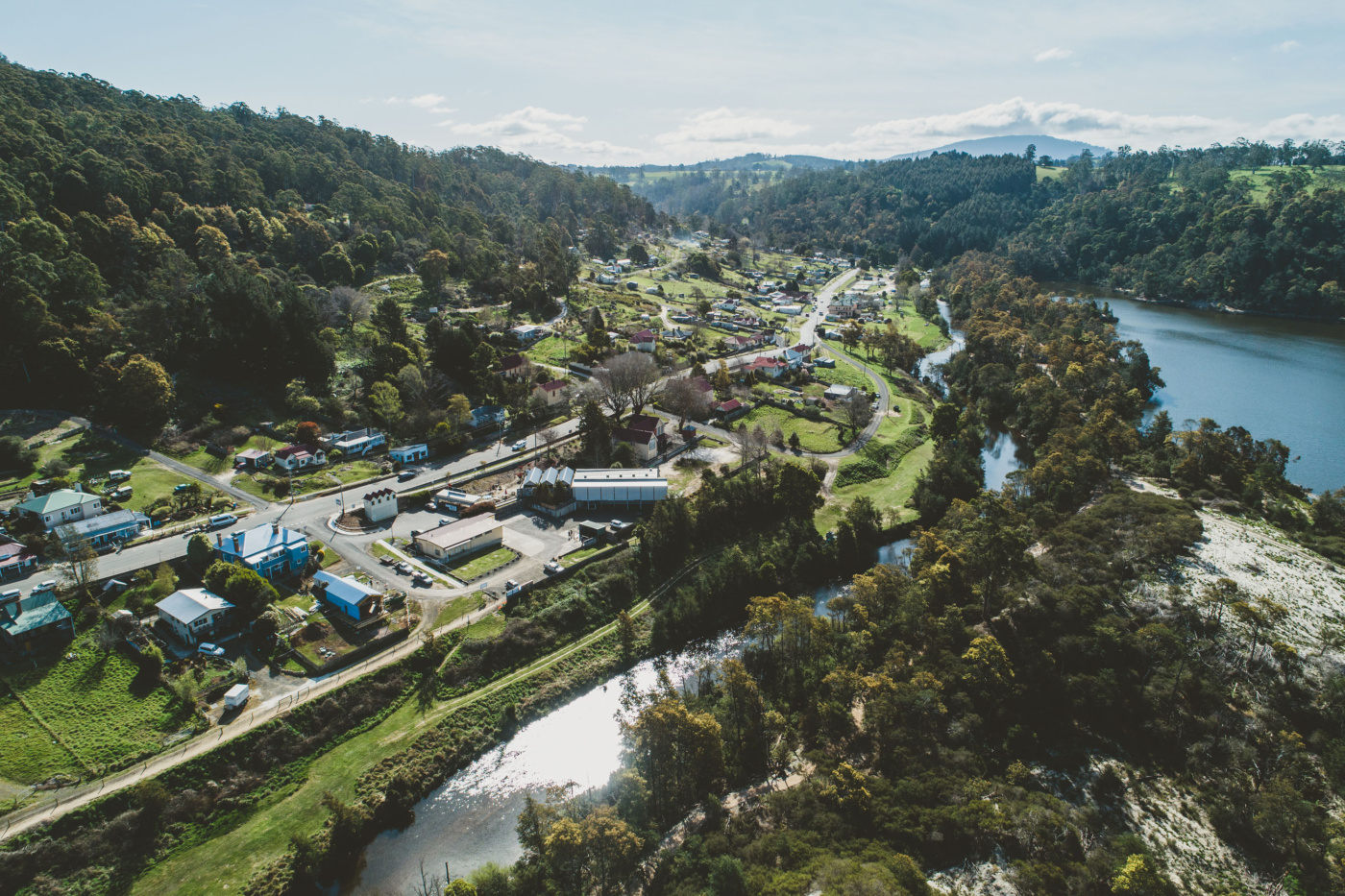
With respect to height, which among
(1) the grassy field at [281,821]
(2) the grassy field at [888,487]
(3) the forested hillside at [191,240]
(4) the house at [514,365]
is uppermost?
(3) the forested hillside at [191,240]

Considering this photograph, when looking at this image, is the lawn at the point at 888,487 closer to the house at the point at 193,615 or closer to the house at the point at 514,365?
the house at the point at 514,365

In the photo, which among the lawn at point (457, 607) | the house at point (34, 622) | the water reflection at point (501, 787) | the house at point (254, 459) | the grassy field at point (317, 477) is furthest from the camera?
the house at point (254, 459)

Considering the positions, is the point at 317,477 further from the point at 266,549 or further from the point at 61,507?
the point at 61,507

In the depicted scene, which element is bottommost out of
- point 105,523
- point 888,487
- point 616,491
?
point 888,487

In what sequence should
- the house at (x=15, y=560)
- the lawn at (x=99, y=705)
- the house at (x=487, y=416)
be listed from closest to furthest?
the lawn at (x=99, y=705) → the house at (x=15, y=560) → the house at (x=487, y=416)

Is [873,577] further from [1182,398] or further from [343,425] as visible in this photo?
[1182,398]

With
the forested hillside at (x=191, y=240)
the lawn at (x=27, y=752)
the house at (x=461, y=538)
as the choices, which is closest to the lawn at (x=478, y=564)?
the house at (x=461, y=538)

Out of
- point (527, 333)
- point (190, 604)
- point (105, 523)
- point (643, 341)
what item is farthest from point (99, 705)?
point (643, 341)

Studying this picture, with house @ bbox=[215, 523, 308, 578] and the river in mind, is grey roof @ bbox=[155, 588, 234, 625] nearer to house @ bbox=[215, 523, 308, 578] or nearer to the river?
house @ bbox=[215, 523, 308, 578]
